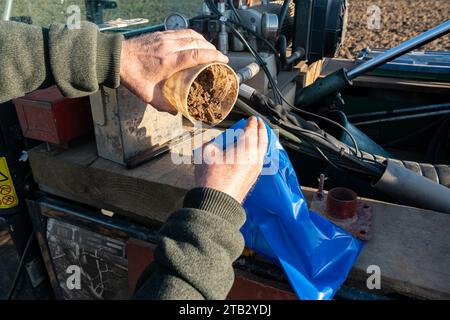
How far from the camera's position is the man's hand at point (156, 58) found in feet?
2.91

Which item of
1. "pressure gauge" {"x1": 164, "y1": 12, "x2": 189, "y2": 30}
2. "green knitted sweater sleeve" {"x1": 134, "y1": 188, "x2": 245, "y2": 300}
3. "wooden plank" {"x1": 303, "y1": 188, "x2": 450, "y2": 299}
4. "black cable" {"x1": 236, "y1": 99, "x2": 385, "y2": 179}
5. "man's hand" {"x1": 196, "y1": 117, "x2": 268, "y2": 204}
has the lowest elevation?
"wooden plank" {"x1": 303, "y1": 188, "x2": 450, "y2": 299}

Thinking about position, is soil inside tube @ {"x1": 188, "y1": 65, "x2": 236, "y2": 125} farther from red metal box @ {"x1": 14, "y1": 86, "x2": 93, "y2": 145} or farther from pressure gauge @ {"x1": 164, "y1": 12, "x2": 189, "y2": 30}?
pressure gauge @ {"x1": 164, "y1": 12, "x2": 189, "y2": 30}

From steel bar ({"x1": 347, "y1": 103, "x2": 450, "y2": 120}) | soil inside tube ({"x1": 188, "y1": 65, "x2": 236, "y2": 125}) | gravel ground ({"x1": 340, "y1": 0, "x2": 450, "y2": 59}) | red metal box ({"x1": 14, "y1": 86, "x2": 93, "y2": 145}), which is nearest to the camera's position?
soil inside tube ({"x1": 188, "y1": 65, "x2": 236, "y2": 125})

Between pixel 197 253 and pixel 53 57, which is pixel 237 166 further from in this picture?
pixel 53 57

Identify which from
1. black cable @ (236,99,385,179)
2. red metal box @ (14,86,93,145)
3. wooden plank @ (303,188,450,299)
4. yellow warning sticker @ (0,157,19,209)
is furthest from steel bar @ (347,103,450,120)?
yellow warning sticker @ (0,157,19,209)

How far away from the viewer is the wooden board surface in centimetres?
84

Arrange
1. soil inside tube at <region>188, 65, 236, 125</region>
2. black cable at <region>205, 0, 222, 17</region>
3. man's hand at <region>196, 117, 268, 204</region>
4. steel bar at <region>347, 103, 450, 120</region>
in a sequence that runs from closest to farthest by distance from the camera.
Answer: man's hand at <region>196, 117, 268, 204</region> → soil inside tube at <region>188, 65, 236, 125</region> → black cable at <region>205, 0, 222, 17</region> → steel bar at <region>347, 103, 450, 120</region>

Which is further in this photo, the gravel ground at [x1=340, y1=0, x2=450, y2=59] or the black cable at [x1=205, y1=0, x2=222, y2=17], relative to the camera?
the gravel ground at [x1=340, y1=0, x2=450, y2=59]

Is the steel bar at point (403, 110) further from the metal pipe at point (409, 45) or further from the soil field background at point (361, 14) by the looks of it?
the soil field background at point (361, 14)

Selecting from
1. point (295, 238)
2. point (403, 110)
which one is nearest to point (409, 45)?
point (403, 110)

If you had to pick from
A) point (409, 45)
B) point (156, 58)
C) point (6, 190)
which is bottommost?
point (6, 190)

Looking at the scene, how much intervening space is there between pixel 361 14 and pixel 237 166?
12541mm

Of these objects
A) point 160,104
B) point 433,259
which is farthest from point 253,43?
point 433,259

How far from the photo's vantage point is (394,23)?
9.91 m
